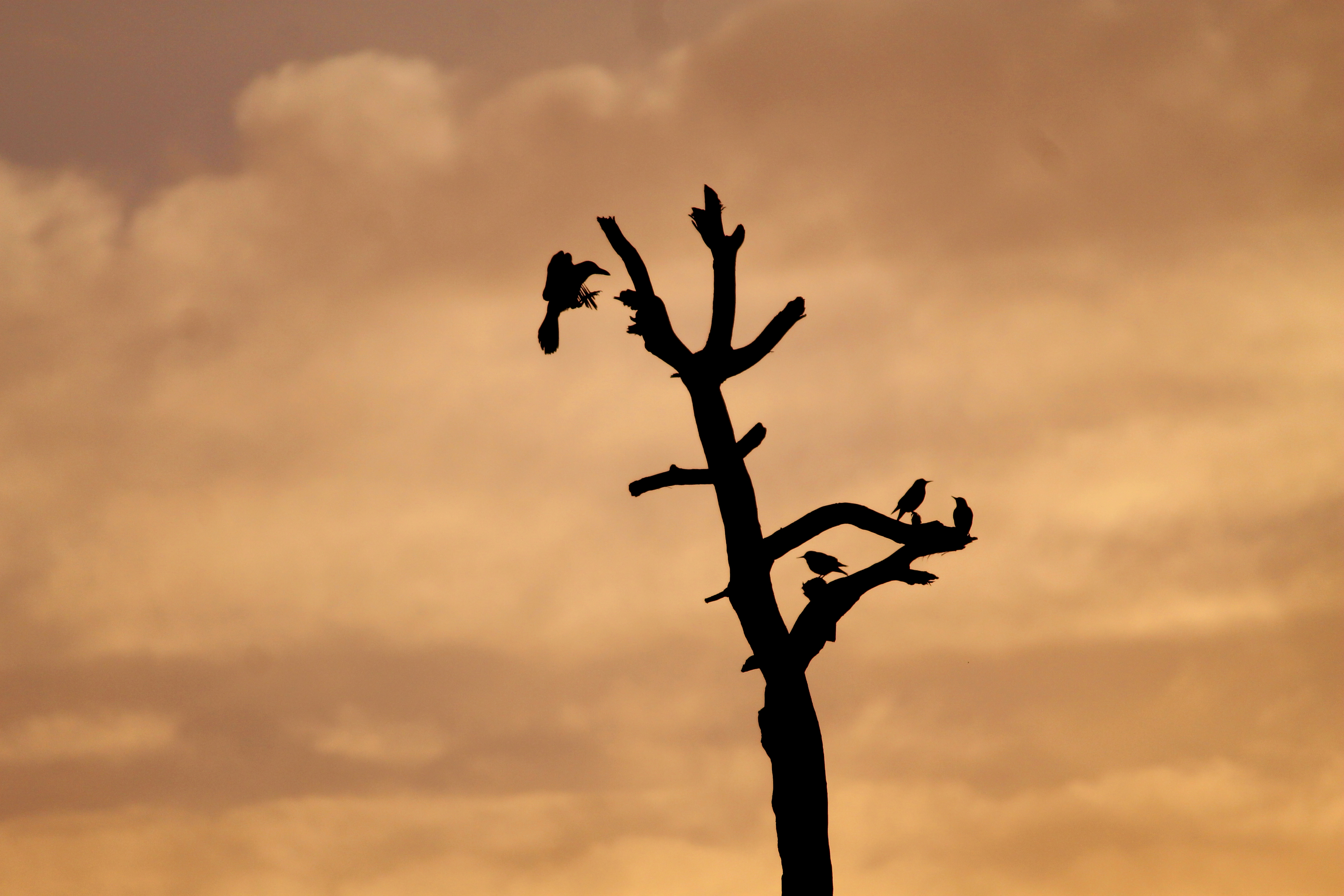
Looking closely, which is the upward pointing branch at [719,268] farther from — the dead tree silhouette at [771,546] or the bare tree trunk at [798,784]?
the bare tree trunk at [798,784]

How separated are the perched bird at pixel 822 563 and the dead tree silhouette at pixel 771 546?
231 millimetres

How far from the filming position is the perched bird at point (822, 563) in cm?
1583

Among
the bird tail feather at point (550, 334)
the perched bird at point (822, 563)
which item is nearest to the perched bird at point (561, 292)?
the bird tail feather at point (550, 334)

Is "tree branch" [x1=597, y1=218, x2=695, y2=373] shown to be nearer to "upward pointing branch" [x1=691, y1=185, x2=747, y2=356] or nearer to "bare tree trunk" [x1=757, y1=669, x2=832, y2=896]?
"upward pointing branch" [x1=691, y1=185, x2=747, y2=356]

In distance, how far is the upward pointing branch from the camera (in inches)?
623

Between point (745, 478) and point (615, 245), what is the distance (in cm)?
290

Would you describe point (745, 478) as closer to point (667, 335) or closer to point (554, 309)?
point (667, 335)

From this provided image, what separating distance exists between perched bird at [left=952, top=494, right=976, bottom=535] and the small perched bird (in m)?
0.44

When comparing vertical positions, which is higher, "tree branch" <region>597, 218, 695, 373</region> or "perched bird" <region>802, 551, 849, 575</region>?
"tree branch" <region>597, 218, 695, 373</region>

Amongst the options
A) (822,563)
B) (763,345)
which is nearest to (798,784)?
(822,563)

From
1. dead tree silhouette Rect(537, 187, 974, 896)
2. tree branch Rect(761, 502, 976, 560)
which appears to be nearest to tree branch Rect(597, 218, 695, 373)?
dead tree silhouette Rect(537, 187, 974, 896)

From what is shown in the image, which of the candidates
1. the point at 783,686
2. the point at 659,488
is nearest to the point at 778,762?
the point at 783,686

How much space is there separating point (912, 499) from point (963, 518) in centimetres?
63

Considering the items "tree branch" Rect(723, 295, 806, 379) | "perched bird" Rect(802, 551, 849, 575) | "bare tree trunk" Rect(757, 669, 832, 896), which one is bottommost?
"bare tree trunk" Rect(757, 669, 832, 896)
